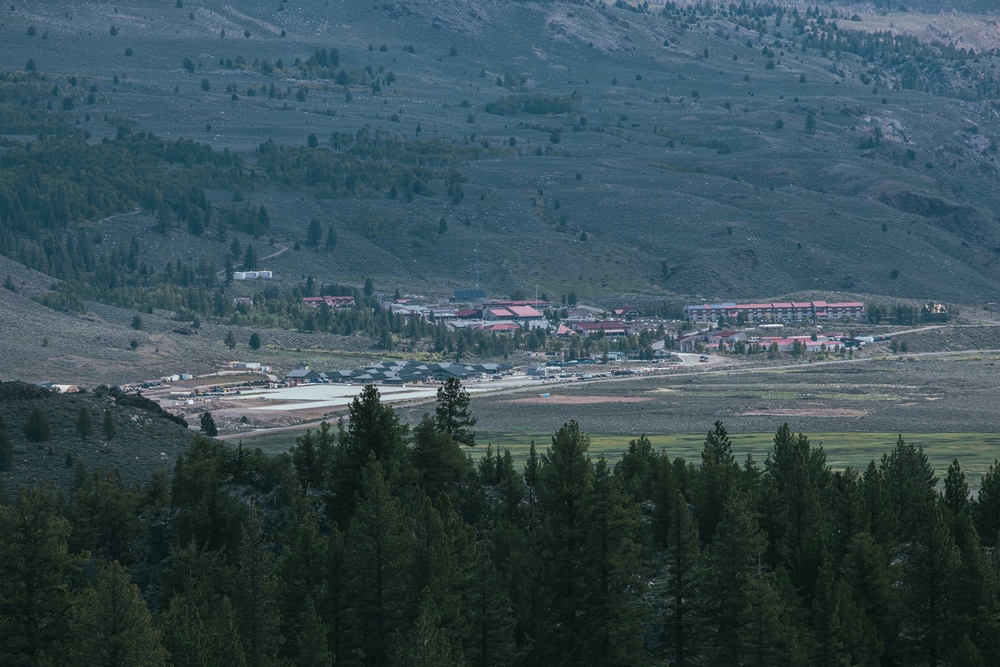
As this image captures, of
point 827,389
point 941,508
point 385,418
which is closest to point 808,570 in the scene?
point 941,508

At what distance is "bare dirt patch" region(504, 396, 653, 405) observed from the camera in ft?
466

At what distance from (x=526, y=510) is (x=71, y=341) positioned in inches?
4123

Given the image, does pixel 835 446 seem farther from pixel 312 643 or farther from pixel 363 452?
pixel 312 643

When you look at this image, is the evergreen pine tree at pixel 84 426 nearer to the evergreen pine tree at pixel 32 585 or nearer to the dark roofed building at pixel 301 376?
the evergreen pine tree at pixel 32 585

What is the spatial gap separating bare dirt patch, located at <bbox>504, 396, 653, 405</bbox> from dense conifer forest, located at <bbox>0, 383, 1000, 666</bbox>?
77.1 metres

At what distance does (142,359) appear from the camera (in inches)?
6250

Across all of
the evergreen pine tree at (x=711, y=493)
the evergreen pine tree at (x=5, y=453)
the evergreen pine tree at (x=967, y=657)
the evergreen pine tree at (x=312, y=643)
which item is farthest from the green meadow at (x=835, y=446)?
the evergreen pine tree at (x=312, y=643)

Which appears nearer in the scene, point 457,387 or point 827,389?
point 457,387

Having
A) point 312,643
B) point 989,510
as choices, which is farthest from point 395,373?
point 312,643

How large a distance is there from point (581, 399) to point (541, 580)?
295 feet

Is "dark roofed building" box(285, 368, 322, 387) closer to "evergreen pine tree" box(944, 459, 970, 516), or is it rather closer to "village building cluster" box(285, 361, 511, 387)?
"village building cluster" box(285, 361, 511, 387)

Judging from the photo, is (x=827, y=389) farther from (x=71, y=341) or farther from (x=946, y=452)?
(x=71, y=341)

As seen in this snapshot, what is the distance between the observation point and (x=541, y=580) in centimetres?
5500

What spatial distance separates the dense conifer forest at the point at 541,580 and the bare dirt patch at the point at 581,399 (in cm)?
7711
